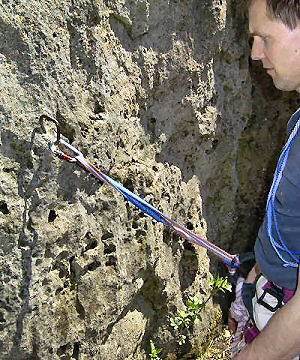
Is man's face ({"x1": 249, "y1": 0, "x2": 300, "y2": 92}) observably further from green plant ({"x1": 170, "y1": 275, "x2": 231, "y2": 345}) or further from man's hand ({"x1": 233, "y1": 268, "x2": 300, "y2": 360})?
green plant ({"x1": 170, "y1": 275, "x2": 231, "y2": 345})

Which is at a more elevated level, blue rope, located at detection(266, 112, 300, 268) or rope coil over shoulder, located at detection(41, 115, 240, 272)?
blue rope, located at detection(266, 112, 300, 268)

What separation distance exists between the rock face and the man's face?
79cm

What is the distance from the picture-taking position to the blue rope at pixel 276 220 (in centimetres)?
185

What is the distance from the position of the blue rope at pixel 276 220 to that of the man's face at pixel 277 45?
158mm

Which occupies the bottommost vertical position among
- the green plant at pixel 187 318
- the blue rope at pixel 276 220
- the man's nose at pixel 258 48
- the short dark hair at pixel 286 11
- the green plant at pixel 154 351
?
the green plant at pixel 154 351

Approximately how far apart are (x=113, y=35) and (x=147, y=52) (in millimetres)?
235

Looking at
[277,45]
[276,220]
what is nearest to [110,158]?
[276,220]

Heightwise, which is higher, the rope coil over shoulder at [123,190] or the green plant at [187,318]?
the rope coil over shoulder at [123,190]

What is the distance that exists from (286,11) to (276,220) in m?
0.68

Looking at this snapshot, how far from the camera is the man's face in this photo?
5.52 feet

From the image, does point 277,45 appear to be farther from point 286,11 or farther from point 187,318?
point 187,318

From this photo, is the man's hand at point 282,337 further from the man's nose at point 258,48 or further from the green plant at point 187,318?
the green plant at point 187,318

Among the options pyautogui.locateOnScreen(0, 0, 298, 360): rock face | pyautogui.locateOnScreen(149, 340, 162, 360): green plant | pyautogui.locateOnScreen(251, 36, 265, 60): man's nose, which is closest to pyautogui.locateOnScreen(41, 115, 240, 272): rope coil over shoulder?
pyautogui.locateOnScreen(0, 0, 298, 360): rock face

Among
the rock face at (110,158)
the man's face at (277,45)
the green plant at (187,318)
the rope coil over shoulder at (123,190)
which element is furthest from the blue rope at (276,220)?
the green plant at (187,318)
